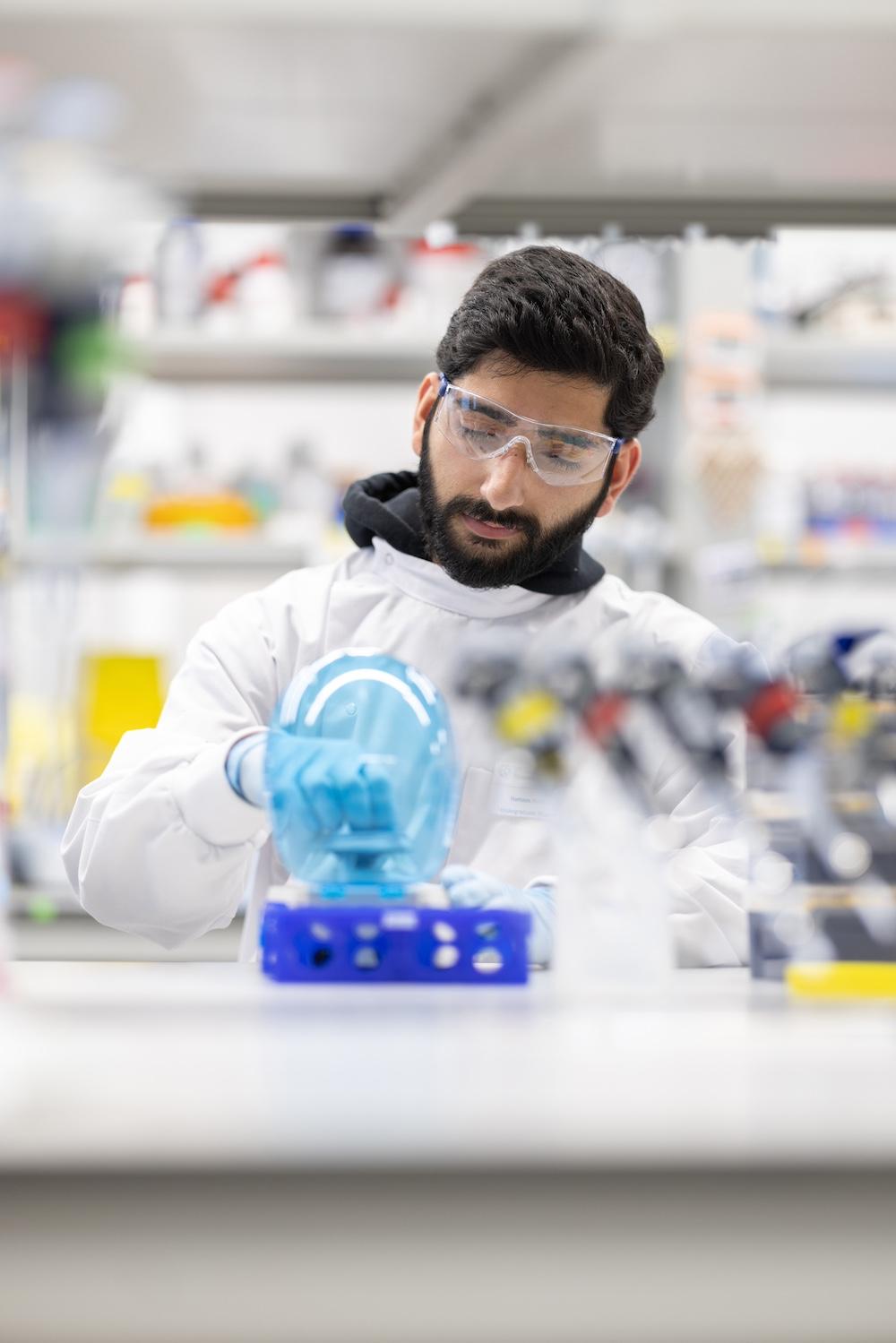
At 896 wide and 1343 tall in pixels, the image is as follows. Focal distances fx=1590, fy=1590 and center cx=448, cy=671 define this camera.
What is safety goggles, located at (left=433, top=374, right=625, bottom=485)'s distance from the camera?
1.55m

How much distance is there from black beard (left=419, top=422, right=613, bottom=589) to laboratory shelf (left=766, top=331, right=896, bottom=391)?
78.3 inches

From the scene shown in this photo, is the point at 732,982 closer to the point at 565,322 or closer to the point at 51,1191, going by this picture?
the point at 51,1191

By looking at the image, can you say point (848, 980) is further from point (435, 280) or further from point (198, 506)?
point (435, 280)

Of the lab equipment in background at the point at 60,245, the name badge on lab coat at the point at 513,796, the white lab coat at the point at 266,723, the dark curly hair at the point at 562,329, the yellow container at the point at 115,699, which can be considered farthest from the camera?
the yellow container at the point at 115,699

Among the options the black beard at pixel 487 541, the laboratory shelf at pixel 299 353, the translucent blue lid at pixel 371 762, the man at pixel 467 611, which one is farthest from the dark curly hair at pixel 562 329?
the laboratory shelf at pixel 299 353

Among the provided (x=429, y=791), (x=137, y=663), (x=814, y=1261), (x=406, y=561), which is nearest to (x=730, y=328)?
(x=137, y=663)

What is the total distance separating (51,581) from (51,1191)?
3120mm

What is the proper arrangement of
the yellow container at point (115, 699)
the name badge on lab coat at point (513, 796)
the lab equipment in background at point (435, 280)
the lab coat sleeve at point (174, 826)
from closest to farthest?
1. the lab coat sleeve at point (174, 826)
2. the name badge on lab coat at point (513, 796)
3. the yellow container at point (115, 699)
4. the lab equipment in background at point (435, 280)

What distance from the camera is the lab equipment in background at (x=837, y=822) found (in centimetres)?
108

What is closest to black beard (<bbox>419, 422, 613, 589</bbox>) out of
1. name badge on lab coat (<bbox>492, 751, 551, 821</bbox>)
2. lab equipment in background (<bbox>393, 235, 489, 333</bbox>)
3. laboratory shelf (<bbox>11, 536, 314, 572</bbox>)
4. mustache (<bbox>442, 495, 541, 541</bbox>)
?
mustache (<bbox>442, 495, 541, 541</bbox>)

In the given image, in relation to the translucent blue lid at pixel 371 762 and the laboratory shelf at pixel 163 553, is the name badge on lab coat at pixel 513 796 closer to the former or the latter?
the translucent blue lid at pixel 371 762

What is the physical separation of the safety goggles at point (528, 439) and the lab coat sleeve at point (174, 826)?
399mm

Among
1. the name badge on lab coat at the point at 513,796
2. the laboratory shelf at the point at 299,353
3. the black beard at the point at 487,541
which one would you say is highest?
the laboratory shelf at the point at 299,353

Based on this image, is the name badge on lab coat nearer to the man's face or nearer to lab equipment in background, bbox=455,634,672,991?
the man's face
